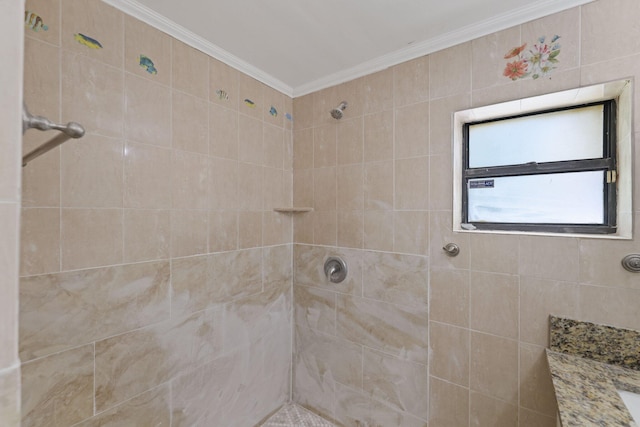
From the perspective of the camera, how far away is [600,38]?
1.11 m

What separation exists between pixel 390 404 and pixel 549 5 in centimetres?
218

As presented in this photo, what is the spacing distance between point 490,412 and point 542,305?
595 mm

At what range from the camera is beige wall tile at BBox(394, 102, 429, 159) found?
4.95 ft

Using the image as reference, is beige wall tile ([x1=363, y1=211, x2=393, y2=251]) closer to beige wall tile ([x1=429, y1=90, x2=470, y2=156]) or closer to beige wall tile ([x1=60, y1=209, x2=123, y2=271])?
beige wall tile ([x1=429, y1=90, x2=470, y2=156])

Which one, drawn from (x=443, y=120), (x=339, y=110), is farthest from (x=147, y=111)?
(x=443, y=120)

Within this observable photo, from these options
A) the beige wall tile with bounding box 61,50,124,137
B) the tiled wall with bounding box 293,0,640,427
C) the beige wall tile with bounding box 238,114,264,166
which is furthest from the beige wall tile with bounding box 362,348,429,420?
the beige wall tile with bounding box 61,50,124,137

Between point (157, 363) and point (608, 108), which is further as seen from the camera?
point (157, 363)

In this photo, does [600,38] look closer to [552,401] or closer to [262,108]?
[552,401]

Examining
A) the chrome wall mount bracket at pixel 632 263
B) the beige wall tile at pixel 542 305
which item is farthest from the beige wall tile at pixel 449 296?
the chrome wall mount bracket at pixel 632 263

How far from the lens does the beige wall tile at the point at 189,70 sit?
54.2 inches

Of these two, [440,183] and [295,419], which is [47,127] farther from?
[295,419]

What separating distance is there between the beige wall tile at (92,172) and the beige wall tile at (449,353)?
171 centimetres

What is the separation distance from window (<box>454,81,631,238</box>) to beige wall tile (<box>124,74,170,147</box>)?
1.50 meters

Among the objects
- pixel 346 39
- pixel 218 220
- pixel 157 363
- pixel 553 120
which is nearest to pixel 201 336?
pixel 157 363
